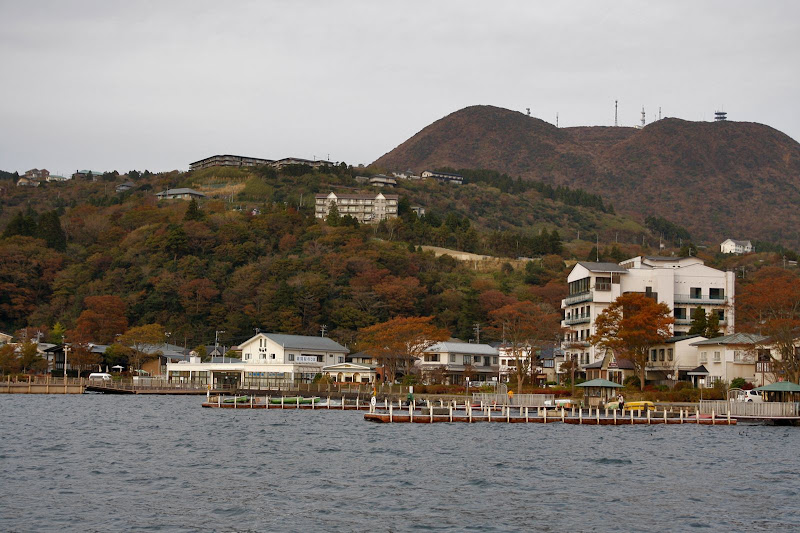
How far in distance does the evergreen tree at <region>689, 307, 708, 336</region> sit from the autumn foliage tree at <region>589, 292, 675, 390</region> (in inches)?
176

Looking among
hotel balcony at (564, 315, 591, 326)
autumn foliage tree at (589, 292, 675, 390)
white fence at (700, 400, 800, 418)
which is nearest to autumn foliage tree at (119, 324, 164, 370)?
hotel balcony at (564, 315, 591, 326)

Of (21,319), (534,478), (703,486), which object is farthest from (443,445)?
(21,319)

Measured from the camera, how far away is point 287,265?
14050cm

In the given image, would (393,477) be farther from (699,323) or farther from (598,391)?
(699,323)

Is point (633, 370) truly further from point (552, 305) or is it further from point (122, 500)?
point (122, 500)

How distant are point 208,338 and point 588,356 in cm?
6017

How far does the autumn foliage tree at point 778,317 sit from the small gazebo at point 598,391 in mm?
11728

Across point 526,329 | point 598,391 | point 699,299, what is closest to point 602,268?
point 526,329

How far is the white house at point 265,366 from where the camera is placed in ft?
339

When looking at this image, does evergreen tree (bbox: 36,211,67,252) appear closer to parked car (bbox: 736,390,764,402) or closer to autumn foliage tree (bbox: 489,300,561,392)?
autumn foliage tree (bbox: 489,300,561,392)

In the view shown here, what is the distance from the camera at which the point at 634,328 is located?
3054 inches

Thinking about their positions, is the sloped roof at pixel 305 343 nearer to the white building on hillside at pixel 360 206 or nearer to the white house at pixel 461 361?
the white house at pixel 461 361

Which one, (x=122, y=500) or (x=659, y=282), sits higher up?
(x=659, y=282)

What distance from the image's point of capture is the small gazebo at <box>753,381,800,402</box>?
5935cm
